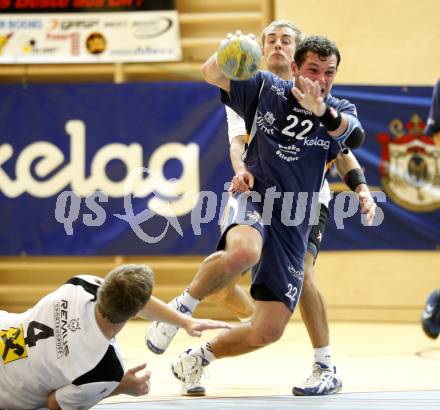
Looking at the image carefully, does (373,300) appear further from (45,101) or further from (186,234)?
(45,101)

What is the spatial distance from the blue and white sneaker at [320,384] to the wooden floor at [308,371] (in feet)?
0.20

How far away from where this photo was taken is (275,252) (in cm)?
420

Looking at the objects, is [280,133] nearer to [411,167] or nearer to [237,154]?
[237,154]

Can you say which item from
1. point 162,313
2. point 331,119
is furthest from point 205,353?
point 331,119

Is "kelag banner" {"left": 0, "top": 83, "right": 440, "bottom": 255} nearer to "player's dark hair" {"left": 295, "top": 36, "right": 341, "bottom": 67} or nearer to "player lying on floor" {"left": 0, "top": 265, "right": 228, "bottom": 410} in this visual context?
"player's dark hair" {"left": 295, "top": 36, "right": 341, "bottom": 67}

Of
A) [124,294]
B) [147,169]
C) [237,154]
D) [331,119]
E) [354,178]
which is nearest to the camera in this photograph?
[124,294]

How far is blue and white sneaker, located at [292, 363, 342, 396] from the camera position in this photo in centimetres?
438

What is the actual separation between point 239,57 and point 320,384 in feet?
5.75

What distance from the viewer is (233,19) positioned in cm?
861

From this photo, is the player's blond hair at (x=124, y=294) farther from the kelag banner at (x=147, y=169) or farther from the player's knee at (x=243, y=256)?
the kelag banner at (x=147, y=169)

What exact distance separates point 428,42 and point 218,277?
504cm

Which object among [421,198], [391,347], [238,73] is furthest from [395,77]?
[238,73]

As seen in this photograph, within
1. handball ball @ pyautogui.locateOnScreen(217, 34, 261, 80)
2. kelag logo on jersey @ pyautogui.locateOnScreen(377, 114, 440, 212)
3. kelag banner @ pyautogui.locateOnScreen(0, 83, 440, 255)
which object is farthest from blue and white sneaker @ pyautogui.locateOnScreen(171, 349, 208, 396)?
kelag logo on jersey @ pyautogui.locateOnScreen(377, 114, 440, 212)

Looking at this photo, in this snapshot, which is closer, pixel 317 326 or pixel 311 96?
pixel 311 96
